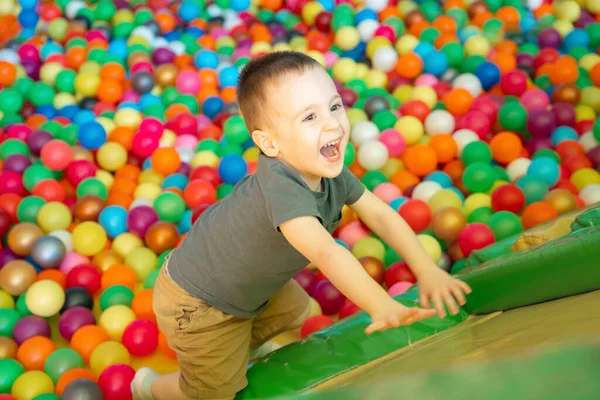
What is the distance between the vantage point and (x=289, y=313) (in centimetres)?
144

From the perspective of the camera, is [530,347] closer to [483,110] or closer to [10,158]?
[483,110]

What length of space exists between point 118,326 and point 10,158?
81cm

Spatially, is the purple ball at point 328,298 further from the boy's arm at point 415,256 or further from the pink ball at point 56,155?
the pink ball at point 56,155

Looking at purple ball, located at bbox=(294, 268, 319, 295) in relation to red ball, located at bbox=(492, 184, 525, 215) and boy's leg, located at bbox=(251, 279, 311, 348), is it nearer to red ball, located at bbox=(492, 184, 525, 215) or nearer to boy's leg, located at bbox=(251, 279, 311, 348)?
boy's leg, located at bbox=(251, 279, 311, 348)

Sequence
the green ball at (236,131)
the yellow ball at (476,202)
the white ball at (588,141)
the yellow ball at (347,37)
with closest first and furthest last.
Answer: the yellow ball at (476,202), the white ball at (588,141), the green ball at (236,131), the yellow ball at (347,37)

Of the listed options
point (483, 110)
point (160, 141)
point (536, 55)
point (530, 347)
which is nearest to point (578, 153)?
point (483, 110)

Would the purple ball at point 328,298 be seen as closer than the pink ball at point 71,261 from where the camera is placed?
Yes

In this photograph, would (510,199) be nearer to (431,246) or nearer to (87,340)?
(431,246)

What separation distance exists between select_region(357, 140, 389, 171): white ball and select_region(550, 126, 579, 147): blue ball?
519 millimetres

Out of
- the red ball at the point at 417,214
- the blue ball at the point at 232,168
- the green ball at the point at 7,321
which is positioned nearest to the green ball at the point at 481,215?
the red ball at the point at 417,214

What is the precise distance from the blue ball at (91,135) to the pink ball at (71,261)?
1.49ft

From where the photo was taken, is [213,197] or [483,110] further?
[483,110]

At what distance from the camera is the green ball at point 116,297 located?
66.4 inches

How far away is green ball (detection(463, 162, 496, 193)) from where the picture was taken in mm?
1875
